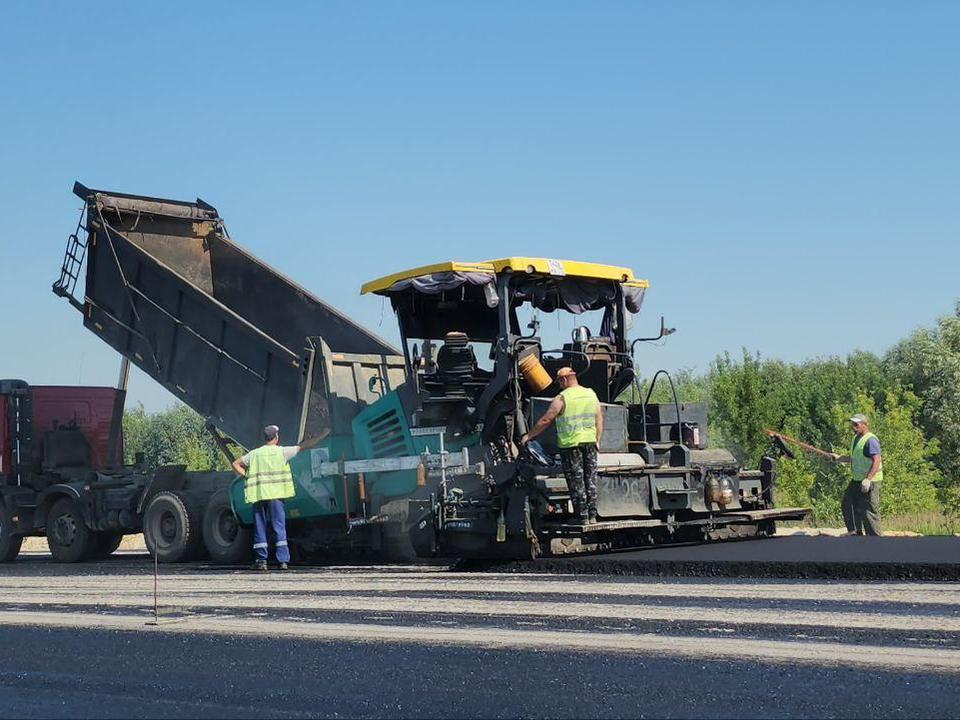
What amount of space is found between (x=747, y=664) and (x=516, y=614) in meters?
2.01

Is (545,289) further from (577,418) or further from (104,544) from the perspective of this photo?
(104,544)

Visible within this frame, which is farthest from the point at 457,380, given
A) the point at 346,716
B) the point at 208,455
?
the point at 208,455

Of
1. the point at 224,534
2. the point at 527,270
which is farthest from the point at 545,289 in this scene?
the point at 224,534

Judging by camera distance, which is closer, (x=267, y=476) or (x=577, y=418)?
(x=577, y=418)

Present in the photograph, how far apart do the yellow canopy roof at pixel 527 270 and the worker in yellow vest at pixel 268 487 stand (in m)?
1.76

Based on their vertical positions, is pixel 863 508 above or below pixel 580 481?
below

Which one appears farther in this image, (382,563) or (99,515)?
(99,515)

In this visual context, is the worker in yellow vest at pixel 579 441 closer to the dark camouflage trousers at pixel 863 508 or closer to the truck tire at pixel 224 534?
the dark camouflage trousers at pixel 863 508

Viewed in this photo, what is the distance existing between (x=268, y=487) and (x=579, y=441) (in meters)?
3.49

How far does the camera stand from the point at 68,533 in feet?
47.4

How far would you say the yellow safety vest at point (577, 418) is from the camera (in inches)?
390

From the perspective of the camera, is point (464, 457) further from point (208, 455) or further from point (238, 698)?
point (208, 455)

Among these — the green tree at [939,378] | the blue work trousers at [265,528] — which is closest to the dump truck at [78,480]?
the blue work trousers at [265,528]

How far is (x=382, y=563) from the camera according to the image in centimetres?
1184
